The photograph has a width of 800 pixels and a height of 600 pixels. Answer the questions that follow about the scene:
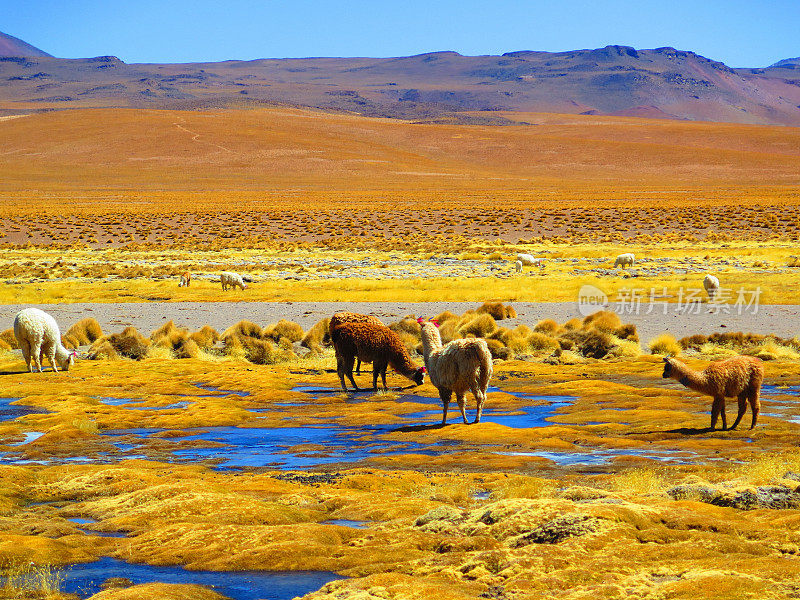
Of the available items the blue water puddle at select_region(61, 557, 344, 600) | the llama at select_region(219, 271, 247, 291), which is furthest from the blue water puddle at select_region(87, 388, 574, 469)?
the llama at select_region(219, 271, 247, 291)

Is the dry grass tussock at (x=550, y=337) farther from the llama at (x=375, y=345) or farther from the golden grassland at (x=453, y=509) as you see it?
the golden grassland at (x=453, y=509)

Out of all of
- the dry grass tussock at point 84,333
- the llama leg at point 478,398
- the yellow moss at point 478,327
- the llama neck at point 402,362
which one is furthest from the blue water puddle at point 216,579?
the dry grass tussock at point 84,333

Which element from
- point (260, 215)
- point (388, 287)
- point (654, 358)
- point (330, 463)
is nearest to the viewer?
point (330, 463)

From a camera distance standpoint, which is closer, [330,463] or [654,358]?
[330,463]

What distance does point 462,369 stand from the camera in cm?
1200

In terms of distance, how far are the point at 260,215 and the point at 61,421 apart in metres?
64.6

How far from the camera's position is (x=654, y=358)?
60.3 feet

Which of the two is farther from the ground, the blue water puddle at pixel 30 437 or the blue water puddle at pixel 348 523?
the blue water puddle at pixel 348 523

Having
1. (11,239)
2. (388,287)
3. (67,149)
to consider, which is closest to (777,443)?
(388,287)

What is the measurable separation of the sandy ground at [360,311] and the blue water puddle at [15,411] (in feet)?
29.7

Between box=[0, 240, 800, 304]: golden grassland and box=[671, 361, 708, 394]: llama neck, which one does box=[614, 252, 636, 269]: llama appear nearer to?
box=[0, 240, 800, 304]: golden grassland

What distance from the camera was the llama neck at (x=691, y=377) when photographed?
11.1 m

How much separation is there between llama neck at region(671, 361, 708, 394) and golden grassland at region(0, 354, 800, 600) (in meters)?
0.66

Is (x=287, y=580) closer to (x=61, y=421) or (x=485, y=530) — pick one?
(x=485, y=530)
